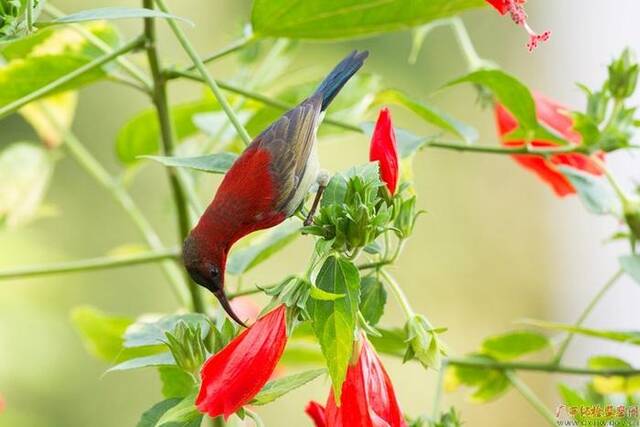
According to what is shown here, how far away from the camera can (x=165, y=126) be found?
0.82m

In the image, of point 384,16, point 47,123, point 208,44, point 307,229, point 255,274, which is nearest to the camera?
point 307,229

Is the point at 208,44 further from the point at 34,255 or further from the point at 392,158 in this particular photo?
the point at 392,158

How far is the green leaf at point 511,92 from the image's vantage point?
0.85 m

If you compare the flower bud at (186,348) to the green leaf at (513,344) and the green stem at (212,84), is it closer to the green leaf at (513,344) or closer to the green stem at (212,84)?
the green stem at (212,84)

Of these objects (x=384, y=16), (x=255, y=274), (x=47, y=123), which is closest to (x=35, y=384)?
(x=255, y=274)

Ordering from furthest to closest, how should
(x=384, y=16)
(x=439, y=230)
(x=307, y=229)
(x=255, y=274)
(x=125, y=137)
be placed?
(x=439, y=230) → (x=255, y=274) → (x=125, y=137) → (x=384, y=16) → (x=307, y=229)

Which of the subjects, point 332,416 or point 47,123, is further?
point 47,123

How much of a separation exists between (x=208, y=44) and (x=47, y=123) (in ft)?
7.24

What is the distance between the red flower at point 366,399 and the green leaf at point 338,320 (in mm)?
55

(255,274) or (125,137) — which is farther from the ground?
(125,137)

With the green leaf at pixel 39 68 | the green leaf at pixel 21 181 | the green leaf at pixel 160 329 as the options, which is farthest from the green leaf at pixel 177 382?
the green leaf at pixel 21 181

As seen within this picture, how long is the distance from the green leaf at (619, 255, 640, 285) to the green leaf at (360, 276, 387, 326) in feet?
0.84

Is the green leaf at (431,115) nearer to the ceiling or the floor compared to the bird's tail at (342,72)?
nearer to the floor

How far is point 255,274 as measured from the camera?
317cm
